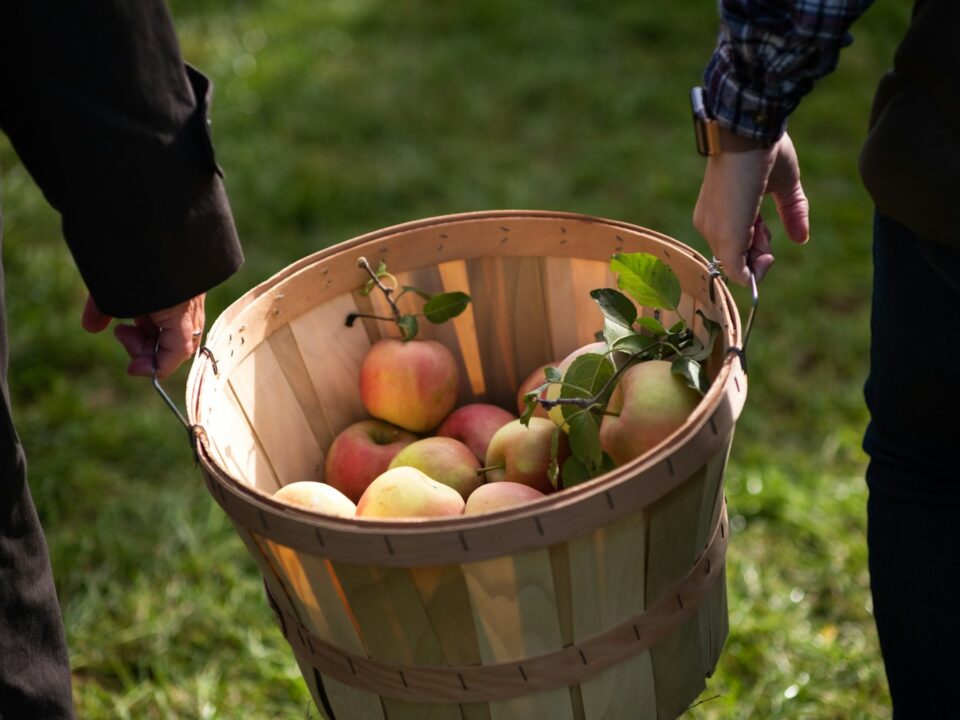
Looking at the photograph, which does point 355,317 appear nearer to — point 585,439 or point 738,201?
point 585,439

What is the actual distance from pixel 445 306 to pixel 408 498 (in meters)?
0.37

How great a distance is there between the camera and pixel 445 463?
4.35ft

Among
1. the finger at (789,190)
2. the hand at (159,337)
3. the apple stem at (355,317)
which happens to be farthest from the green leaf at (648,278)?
the hand at (159,337)

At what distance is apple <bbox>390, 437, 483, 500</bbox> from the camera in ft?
4.32

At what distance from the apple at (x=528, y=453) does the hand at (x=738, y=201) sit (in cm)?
29

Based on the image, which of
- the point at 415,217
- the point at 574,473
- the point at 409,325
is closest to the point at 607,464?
the point at 574,473

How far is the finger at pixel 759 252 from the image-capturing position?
3.82ft

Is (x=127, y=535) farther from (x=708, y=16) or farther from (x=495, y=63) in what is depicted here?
(x=708, y=16)

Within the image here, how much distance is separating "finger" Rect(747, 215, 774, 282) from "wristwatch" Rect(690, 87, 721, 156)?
109 mm

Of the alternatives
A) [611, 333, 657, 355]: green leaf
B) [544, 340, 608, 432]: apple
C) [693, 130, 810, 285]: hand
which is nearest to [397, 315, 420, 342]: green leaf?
[544, 340, 608, 432]: apple

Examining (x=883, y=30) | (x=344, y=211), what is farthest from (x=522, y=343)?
(x=883, y=30)

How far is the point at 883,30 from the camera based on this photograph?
→ 3.76 meters

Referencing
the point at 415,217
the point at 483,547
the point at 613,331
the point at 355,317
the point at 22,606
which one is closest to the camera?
the point at 483,547

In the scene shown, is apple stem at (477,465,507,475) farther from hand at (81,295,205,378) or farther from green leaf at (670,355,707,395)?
hand at (81,295,205,378)
